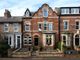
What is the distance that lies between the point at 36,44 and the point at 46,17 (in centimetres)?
597

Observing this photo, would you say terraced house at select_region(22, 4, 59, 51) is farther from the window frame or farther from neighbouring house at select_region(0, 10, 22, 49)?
the window frame

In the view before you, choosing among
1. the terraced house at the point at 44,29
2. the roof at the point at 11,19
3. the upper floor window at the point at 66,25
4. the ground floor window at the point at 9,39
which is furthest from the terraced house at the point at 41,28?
the ground floor window at the point at 9,39

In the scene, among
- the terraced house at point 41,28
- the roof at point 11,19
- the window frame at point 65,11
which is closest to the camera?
the terraced house at point 41,28

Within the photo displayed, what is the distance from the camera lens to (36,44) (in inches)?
1956

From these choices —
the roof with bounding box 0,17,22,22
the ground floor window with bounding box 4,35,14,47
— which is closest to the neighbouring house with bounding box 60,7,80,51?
the roof with bounding box 0,17,22,22

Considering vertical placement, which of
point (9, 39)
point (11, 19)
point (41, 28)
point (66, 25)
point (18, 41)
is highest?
point (11, 19)

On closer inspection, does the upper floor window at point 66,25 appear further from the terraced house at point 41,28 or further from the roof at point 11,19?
the roof at point 11,19

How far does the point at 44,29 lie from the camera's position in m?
49.5

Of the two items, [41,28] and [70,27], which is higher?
[70,27]

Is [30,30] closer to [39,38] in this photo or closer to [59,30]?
[39,38]

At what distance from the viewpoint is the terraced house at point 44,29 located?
160 feet

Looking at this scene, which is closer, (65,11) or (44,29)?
(44,29)

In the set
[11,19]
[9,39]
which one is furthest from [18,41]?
[11,19]

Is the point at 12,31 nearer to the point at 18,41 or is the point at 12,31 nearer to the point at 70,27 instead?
the point at 18,41
